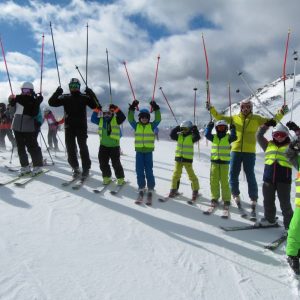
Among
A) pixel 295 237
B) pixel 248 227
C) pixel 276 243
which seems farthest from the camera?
pixel 248 227

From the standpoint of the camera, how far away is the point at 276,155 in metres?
5.36

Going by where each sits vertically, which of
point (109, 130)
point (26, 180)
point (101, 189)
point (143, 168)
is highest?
point (109, 130)

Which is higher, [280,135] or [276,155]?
[280,135]

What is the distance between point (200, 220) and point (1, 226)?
3174 millimetres

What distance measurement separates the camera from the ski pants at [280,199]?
17.4 feet

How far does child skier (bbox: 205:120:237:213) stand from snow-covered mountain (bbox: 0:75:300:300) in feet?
1.16

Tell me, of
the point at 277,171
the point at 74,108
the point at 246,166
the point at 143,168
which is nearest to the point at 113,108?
the point at 74,108

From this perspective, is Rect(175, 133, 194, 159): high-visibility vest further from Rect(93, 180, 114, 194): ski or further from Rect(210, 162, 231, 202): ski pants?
Rect(93, 180, 114, 194): ski

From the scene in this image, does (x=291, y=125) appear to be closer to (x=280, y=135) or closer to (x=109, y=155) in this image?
(x=280, y=135)

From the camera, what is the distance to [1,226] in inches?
188

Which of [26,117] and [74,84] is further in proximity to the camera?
[26,117]

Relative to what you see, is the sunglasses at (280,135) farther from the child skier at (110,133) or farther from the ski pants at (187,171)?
the child skier at (110,133)

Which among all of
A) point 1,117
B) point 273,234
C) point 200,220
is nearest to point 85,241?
point 200,220

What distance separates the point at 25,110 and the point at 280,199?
5448 millimetres
